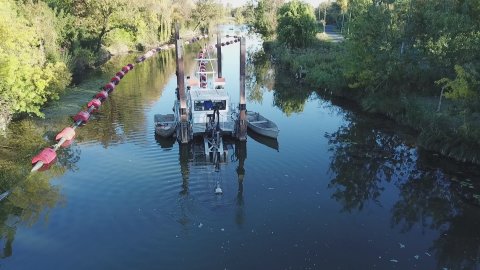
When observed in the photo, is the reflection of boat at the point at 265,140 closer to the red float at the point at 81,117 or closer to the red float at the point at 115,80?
the red float at the point at 81,117

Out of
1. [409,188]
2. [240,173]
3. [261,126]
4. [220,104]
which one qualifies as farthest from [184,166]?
[409,188]

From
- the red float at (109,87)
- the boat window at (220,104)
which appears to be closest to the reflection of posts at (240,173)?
the boat window at (220,104)

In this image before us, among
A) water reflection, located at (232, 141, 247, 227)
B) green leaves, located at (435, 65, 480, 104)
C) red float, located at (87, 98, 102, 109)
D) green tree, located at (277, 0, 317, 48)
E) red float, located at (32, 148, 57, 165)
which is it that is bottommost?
water reflection, located at (232, 141, 247, 227)

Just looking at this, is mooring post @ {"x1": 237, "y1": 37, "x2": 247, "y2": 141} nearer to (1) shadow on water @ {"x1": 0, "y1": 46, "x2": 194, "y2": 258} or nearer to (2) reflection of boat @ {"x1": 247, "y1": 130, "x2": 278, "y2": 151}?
(2) reflection of boat @ {"x1": 247, "y1": 130, "x2": 278, "y2": 151}

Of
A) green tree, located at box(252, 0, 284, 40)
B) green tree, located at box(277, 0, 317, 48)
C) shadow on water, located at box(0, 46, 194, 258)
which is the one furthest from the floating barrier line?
green tree, located at box(252, 0, 284, 40)

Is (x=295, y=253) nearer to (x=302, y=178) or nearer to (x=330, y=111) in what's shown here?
(x=302, y=178)

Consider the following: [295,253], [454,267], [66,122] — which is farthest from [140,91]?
[454,267]
